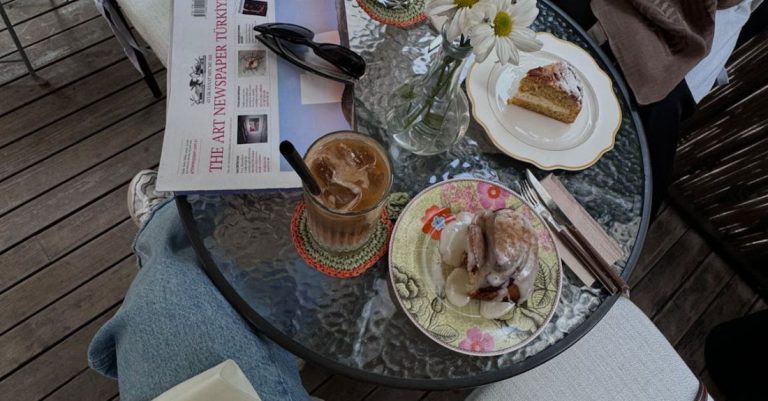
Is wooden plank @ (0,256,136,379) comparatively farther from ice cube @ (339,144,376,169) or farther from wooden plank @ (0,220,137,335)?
ice cube @ (339,144,376,169)

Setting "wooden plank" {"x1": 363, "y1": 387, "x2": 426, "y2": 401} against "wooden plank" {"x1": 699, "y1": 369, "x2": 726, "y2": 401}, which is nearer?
"wooden plank" {"x1": 363, "y1": 387, "x2": 426, "y2": 401}

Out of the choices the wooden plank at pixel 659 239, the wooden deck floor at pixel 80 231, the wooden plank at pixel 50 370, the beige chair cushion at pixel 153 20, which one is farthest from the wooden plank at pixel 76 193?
the wooden plank at pixel 659 239

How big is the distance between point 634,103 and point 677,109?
30 centimetres

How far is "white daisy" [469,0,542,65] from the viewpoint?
0.66 meters

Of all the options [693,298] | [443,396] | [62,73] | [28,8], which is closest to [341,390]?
[443,396]

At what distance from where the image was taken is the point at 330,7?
101 centimetres

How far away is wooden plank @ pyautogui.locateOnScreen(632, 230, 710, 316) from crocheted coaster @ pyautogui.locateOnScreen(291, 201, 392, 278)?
4.02ft

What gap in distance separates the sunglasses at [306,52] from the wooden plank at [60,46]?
1.19 metres

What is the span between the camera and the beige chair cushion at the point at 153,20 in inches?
51.1

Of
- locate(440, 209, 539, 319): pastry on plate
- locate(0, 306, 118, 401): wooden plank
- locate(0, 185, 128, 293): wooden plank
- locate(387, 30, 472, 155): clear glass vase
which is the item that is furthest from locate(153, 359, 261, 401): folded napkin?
locate(0, 185, 128, 293): wooden plank

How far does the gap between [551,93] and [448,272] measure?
369 millimetres

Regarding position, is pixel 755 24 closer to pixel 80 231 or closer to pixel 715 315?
pixel 715 315

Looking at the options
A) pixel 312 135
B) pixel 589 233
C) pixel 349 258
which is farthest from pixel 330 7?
pixel 589 233

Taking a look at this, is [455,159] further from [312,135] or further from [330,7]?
[330,7]
